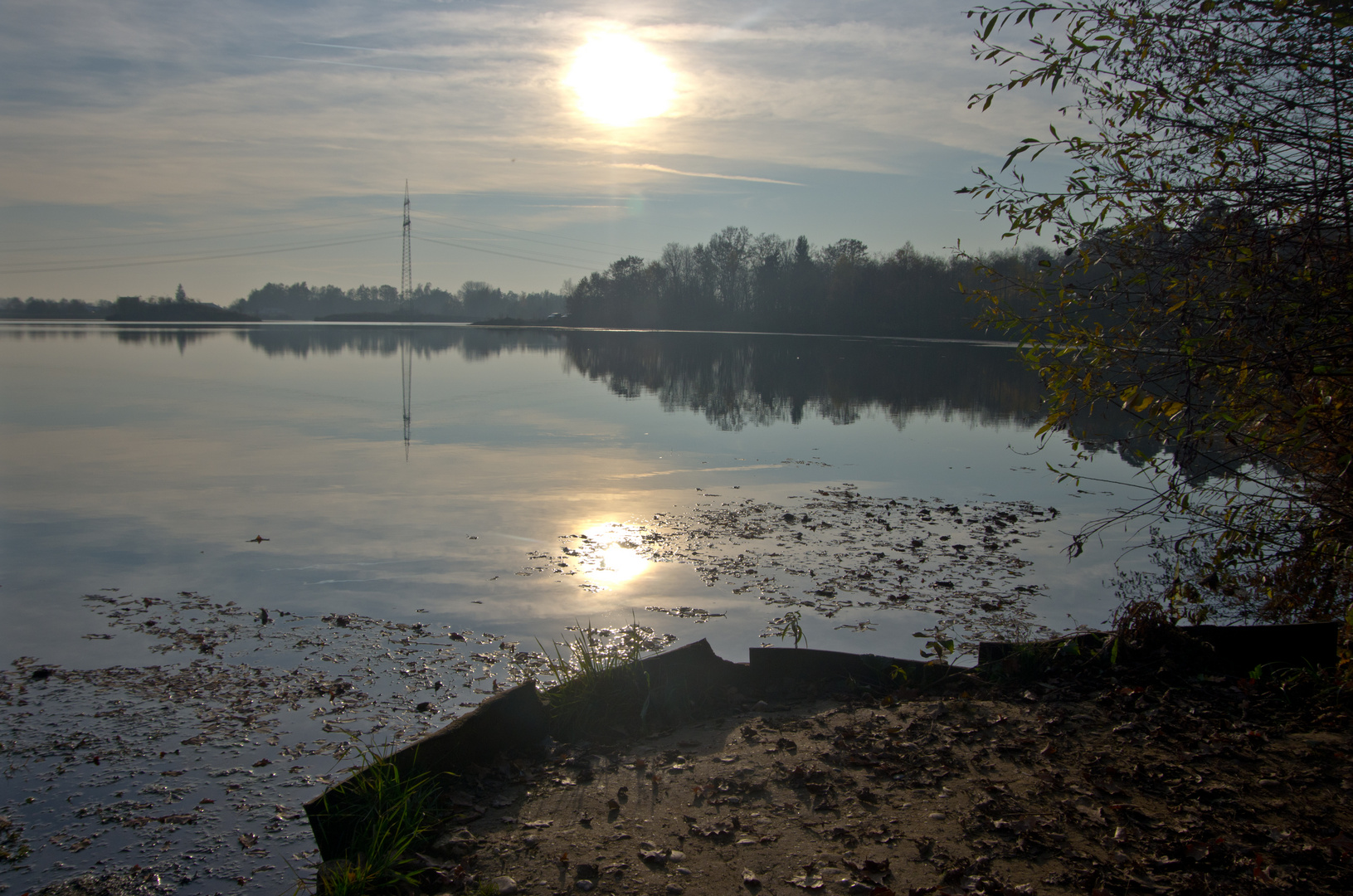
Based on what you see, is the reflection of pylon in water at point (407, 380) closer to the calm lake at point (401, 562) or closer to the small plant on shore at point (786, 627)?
the calm lake at point (401, 562)

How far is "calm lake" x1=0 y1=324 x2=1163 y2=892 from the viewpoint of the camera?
6137 mm

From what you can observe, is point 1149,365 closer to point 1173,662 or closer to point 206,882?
point 1173,662

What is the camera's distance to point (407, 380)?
37250 mm

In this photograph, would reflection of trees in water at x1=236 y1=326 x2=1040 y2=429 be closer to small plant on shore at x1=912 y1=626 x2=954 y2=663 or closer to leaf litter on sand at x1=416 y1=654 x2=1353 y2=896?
small plant on shore at x1=912 y1=626 x2=954 y2=663

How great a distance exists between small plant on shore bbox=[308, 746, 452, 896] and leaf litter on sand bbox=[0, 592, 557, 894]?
17.3 inches

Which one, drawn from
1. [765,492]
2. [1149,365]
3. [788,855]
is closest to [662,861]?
[788,855]

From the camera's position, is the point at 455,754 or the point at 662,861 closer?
the point at 662,861

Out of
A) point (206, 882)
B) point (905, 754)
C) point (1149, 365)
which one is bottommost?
point (206, 882)

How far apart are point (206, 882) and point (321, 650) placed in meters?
3.24

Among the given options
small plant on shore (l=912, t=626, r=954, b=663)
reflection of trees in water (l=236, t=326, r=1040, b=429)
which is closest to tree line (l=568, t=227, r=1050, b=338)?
reflection of trees in water (l=236, t=326, r=1040, b=429)

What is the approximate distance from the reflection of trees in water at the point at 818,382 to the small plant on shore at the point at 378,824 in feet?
54.7

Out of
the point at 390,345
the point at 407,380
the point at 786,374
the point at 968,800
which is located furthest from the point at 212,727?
the point at 390,345

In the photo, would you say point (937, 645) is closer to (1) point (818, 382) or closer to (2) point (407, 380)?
(1) point (818, 382)

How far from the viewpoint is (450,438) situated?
2108 cm
